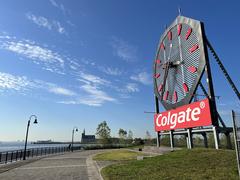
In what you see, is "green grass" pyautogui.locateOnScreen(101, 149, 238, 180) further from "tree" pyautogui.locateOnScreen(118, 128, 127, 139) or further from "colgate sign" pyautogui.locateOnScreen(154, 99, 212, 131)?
"tree" pyautogui.locateOnScreen(118, 128, 127, 139)

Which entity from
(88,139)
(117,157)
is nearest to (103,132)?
(117,157)

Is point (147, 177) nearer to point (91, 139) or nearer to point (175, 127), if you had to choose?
point (175, 127)

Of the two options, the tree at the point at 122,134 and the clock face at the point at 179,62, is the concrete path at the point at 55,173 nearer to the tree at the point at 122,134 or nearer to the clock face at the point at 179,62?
the clock face at the point at 179,62

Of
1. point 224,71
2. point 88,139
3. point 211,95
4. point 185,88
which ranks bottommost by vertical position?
point 88,139

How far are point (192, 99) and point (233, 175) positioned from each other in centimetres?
1210

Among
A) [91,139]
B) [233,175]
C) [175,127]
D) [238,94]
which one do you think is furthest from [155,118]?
[91,139]

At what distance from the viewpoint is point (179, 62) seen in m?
20.9

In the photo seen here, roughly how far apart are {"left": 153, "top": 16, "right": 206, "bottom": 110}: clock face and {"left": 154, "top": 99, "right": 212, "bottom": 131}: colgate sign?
0.93m

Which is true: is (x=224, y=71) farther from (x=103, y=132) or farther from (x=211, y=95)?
(x=103, y=132)

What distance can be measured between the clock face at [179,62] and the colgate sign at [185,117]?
931mm

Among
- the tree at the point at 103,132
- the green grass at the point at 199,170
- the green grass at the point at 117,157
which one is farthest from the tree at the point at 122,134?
the green grass at the point at 199,170

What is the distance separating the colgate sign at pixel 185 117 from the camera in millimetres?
16216

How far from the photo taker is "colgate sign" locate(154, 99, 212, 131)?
16.2 m

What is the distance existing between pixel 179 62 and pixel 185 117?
5731mm
